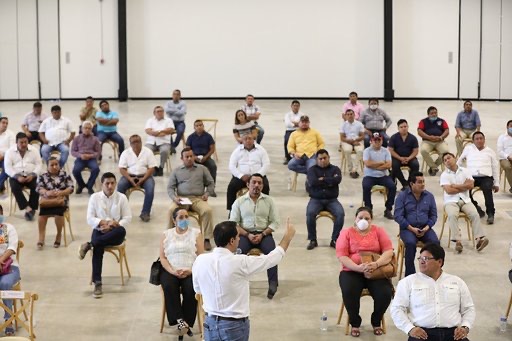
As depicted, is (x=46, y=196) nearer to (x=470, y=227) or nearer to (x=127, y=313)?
(x=127, y=313)

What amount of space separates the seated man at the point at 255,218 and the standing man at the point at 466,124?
659 centimetres

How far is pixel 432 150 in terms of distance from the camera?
15586 mm

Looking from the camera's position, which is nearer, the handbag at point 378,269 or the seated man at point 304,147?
the handbag at point 378,269

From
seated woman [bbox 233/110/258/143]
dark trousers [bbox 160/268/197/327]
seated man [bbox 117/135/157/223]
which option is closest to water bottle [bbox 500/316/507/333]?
dark trousers [bbox 160/268/197/327]

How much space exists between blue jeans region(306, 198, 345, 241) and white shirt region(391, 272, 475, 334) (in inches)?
166

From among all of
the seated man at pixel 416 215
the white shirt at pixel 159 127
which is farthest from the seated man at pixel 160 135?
the seated man at pixel 416 215

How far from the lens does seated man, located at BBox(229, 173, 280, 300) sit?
1041 centimetres

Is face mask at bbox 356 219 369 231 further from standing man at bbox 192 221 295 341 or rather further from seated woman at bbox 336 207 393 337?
standing man at bbox 192 221 295 341

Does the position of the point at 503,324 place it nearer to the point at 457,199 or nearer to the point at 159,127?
the point at 457,199

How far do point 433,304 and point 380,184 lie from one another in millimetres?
5843

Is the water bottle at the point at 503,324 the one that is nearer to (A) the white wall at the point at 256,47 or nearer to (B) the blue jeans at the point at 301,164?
(B) the blue jeans at the point at 301,164

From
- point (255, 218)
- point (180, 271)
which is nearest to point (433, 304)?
point (180, 271)

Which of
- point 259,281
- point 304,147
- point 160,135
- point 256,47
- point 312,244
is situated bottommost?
point 259,281

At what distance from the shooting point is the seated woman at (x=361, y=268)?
9078mm
